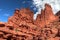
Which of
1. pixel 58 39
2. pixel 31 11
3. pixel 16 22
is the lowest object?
pixel 58 39

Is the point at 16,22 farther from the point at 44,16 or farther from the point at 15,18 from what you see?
the point at 44,16

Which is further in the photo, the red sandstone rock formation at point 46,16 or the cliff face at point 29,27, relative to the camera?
the red sandstone rock formation at point 46,16

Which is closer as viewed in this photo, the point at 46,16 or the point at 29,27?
the point at 29,27

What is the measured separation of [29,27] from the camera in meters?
120

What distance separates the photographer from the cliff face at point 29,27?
69500 millimetres

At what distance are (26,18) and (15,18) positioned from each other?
9613mm

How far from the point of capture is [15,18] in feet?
436

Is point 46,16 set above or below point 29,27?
above

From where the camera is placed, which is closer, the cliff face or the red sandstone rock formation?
the cliff face

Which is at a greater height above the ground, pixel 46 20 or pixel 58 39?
pixel 46 20

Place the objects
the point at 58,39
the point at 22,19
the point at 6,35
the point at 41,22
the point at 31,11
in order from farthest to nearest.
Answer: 1. the point at 41,22
2. the point at 31,11
3. the point at 22,19
4. the point at 6,35
5. the point at 58,39

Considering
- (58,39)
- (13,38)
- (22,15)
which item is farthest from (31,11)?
(58,39)

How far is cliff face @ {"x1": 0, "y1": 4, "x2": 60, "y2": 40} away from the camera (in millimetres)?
69500

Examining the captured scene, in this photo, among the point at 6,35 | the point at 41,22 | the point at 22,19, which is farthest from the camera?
the point at 41,22
